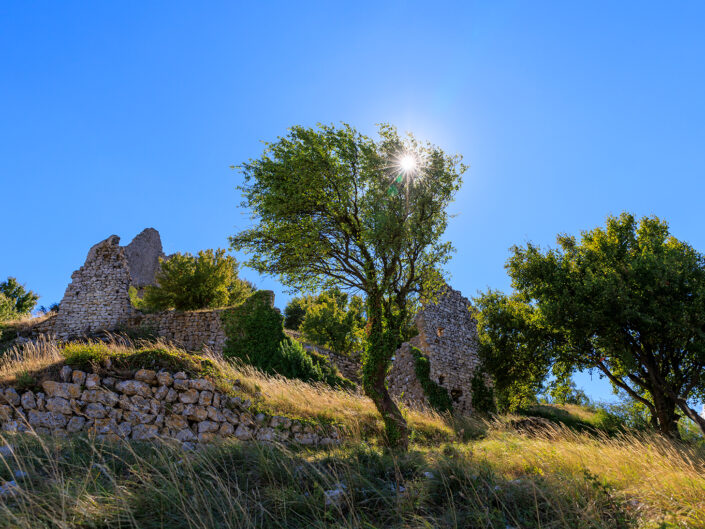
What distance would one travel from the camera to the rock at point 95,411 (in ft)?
26.2

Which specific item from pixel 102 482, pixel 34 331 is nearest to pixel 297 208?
pixel 102 482

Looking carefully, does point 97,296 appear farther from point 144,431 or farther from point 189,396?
point 144,431

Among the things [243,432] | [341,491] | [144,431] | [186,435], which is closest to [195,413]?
[186,435]

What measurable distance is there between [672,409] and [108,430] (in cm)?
1577

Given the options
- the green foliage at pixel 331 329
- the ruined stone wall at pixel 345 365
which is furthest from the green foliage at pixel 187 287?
the green foliage at pixel 331 329

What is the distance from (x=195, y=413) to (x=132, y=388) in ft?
4.54

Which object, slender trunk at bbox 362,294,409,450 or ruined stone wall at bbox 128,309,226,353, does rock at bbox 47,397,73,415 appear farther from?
ruined stone wall at bbox 128,309,226,353

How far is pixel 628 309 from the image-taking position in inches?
468

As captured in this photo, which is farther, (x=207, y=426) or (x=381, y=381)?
(x=381, y=381)

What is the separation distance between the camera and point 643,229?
1485 cm

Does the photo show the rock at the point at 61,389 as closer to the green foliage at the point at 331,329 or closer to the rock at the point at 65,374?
the rock at the point at 65,374

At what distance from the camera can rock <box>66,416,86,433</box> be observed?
775 cm

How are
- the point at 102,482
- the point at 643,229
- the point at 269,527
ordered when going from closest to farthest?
1. the point at 269,527
2. the point at 102,482
3. the point at 643,229

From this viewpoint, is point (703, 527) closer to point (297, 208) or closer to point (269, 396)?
point (269, 396)
